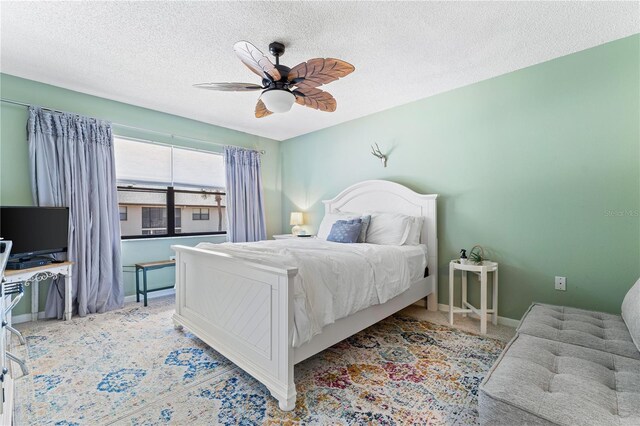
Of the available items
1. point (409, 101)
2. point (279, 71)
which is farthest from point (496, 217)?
point (279, 71)

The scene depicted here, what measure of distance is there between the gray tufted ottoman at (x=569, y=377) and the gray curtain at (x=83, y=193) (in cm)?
379

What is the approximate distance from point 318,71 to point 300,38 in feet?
1.60

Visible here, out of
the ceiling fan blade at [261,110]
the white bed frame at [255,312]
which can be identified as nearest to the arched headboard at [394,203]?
the white bed frame at [255,312]

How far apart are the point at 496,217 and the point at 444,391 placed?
187cm

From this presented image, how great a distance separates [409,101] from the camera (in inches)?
142

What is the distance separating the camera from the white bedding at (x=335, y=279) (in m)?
1.76

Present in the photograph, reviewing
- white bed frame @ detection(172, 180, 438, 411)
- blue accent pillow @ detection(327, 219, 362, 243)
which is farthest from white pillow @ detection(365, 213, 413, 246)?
white bed frame @ detection(172, 180, 438, 411)

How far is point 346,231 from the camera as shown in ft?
10.9

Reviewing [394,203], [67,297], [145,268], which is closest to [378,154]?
[394,203]

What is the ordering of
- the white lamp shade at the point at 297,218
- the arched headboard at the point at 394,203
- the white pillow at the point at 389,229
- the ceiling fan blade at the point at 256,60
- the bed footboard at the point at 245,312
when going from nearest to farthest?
the bed footboard at the point at 245,312, the ceiling fan blade at the point at 256,60, the white pillow at the point at 389,229, the arched headboard at the point at 394,203, the white lamp shade at the point at 297,218

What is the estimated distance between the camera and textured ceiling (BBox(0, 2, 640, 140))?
199cm

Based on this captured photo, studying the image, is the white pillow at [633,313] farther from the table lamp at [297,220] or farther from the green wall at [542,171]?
the table lamp at [297,220]

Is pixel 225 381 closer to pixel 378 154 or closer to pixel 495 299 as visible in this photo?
pixel 495 299

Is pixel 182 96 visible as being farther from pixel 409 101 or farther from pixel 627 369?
pixel 627 369
